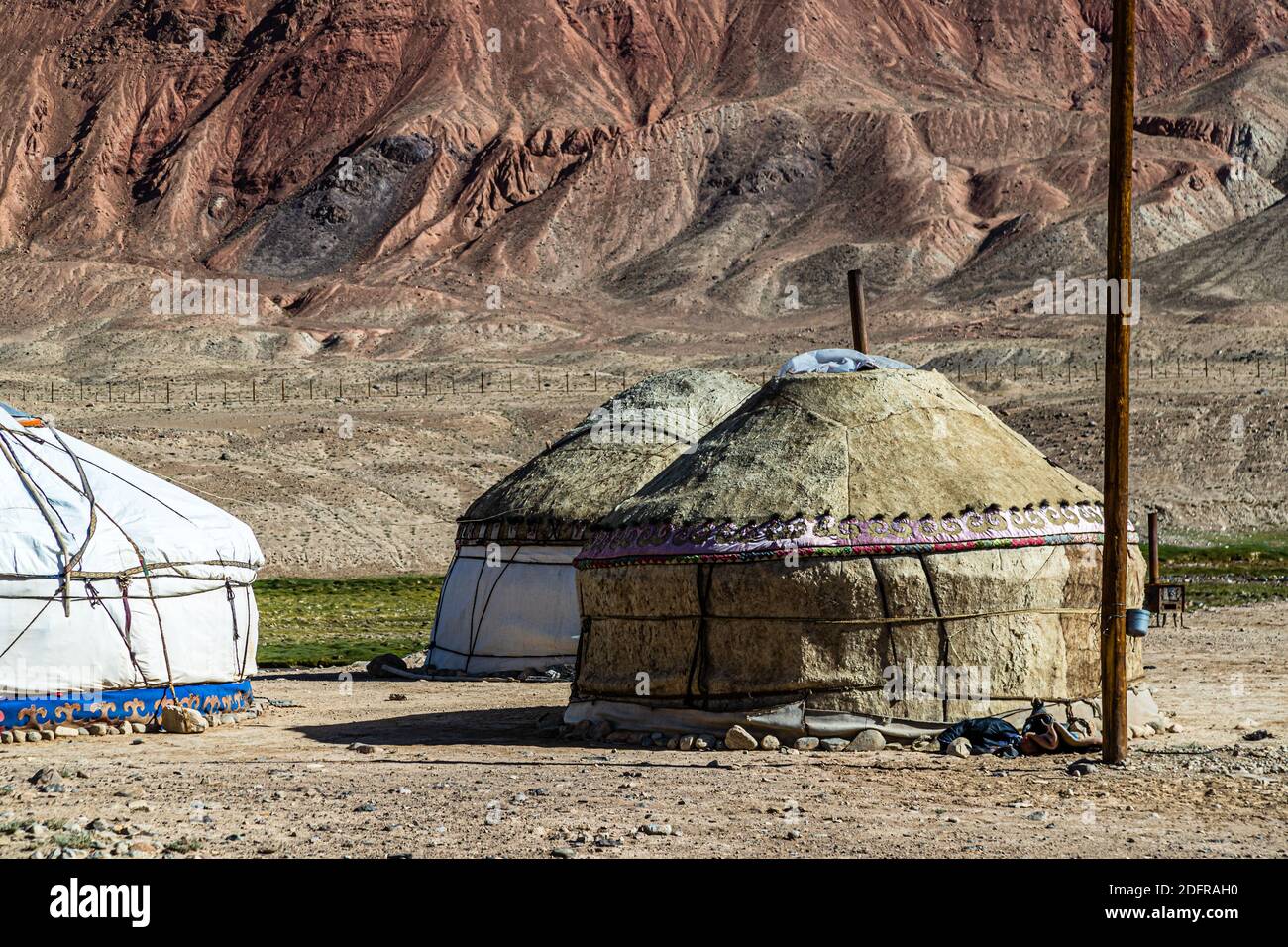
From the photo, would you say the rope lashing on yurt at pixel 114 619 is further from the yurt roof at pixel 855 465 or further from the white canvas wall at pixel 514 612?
the white canvas wall at pixel 514 612

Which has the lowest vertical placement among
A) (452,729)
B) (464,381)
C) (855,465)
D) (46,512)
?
(452,729)

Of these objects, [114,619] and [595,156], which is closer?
[114,619]

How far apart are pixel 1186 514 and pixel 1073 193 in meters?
56.9

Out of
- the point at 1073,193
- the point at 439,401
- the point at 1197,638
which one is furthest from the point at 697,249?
the point at 1197,638

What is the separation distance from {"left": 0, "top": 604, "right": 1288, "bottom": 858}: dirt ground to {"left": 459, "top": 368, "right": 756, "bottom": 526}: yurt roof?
193 inches

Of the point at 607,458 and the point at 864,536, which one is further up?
the point at 607,458

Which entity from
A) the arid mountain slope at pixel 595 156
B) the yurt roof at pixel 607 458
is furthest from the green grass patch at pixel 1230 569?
the arid mountain slope at pixel 595 156

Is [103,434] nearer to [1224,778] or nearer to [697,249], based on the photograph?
[1224,778]

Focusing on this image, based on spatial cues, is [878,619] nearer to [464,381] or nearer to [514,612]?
[514,612]

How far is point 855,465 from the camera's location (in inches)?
497

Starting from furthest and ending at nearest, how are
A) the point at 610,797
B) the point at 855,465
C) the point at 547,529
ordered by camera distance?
the point at 547,529
the point at 855,465
the point at 610,797

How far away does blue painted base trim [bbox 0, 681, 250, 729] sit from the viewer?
13.2m

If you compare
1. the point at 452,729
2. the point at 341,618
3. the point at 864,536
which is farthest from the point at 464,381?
the point at 864,536

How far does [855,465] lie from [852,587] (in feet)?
3.47
